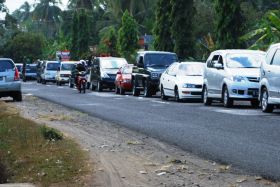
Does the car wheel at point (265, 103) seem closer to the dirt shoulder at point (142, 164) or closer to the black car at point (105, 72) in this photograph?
the dirt shoulder at point (142, 164)

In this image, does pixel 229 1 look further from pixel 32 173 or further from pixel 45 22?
pixel 45 22

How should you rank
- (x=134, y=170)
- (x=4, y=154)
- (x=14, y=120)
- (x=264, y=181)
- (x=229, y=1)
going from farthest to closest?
(x=229, y=1) → (x=14, y=120) → (x=4, y=154) → (x=134, y=170) → (x=264, y=181)

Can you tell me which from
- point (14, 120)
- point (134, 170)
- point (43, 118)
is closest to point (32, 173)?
point (134, 170)

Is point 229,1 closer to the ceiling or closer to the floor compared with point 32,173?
closer to the ceiling

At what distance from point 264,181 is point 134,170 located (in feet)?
6.13

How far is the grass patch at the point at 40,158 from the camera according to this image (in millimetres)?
10430

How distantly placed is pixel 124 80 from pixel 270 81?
655 inches

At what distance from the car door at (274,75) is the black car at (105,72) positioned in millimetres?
20584

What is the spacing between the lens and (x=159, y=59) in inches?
1355

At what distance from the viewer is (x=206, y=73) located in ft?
85.8

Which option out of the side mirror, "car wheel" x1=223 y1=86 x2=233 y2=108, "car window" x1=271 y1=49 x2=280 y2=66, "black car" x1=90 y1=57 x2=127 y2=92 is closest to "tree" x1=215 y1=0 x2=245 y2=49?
"black car" x1=90 y1=57 x2=127 y2=92

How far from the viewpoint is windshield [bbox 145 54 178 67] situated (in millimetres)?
34125

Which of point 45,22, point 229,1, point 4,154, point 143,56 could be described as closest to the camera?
point 4,154

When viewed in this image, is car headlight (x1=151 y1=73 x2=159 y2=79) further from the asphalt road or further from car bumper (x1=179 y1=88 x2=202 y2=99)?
the asphalt road
